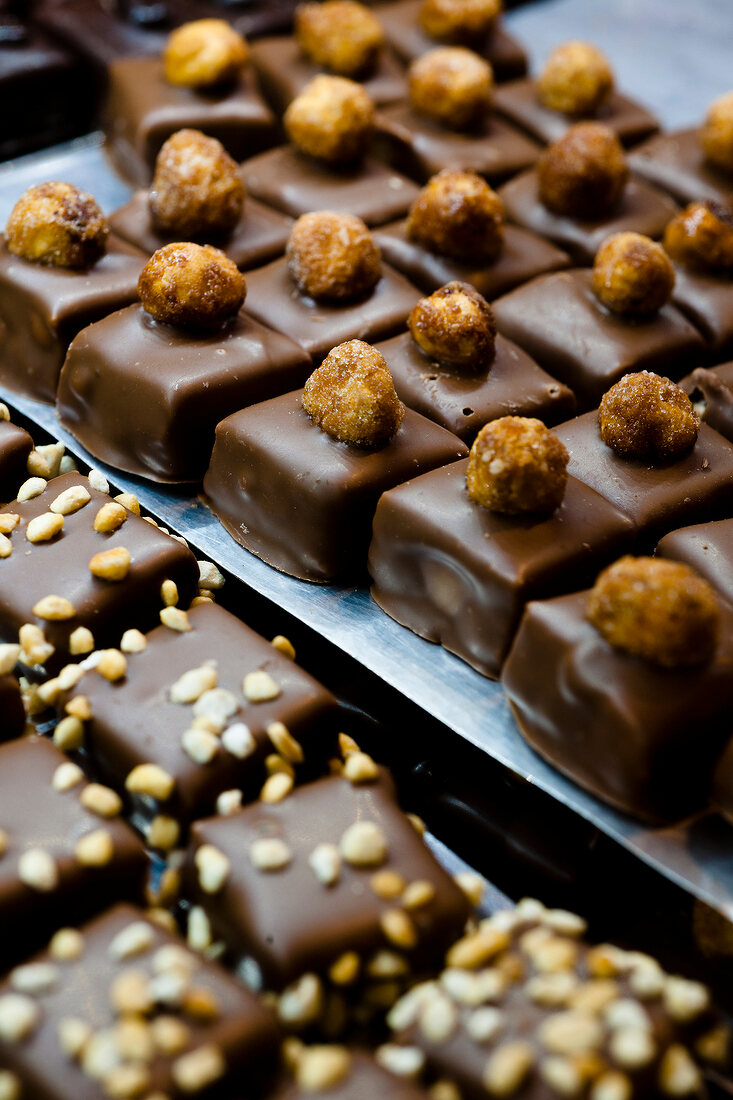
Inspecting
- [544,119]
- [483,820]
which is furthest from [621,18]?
[483,820]

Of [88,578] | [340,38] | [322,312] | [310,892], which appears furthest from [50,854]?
[340,38]

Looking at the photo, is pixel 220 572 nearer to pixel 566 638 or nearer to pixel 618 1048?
pixel 566 638

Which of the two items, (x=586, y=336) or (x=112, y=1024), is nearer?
(x=112, y=1024)

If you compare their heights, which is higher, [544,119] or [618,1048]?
[544,119]

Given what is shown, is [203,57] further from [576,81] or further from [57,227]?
[576,81]

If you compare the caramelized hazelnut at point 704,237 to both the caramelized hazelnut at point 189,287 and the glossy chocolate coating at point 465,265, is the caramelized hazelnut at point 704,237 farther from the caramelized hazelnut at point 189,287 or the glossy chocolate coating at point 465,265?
the caramelized hazelnut at point 189,287

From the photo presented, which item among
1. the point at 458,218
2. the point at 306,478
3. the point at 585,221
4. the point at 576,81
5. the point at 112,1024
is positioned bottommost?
the point at 112,1024

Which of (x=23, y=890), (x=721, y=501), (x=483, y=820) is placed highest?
(x=721, y=501)

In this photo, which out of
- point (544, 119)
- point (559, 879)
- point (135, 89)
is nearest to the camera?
point (559, 879)
